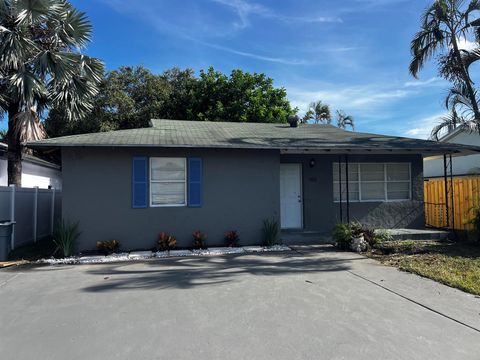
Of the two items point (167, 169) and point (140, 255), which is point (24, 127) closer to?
point (167, 169)

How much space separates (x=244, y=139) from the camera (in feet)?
36.8

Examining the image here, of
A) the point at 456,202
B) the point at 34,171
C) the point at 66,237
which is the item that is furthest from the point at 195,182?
the point at 34,171

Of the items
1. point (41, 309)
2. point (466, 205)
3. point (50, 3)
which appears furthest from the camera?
point (466, 205)

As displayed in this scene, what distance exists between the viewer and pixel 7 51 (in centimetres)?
1084

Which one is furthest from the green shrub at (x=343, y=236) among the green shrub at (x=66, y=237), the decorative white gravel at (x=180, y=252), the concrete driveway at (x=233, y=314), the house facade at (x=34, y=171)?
the house facade at (x=34, y=171)

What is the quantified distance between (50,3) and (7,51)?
83.4 inches

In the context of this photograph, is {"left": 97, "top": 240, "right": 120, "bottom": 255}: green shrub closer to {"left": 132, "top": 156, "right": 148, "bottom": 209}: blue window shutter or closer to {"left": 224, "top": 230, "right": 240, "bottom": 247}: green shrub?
{"left": 132, "top": 156, "right": 148, "bottom": 209}: blue window shutter

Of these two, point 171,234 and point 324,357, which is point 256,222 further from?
point 324,357

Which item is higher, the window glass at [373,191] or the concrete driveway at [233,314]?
the window glass at [373,191]

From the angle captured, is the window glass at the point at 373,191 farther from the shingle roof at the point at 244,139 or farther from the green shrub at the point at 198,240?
the green shrub at the point at 198,240

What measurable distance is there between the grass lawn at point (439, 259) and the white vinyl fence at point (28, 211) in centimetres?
962

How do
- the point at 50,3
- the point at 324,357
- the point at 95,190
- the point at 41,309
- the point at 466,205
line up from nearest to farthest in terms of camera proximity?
1. the point at 324,357
2. the point at 41,309
3. the point at 95,190
4. the point at 50,3
5. the point at 466,205

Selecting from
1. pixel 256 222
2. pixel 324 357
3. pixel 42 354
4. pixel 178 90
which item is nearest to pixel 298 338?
pixel 324 357

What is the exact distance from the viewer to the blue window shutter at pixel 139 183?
10156 mm
